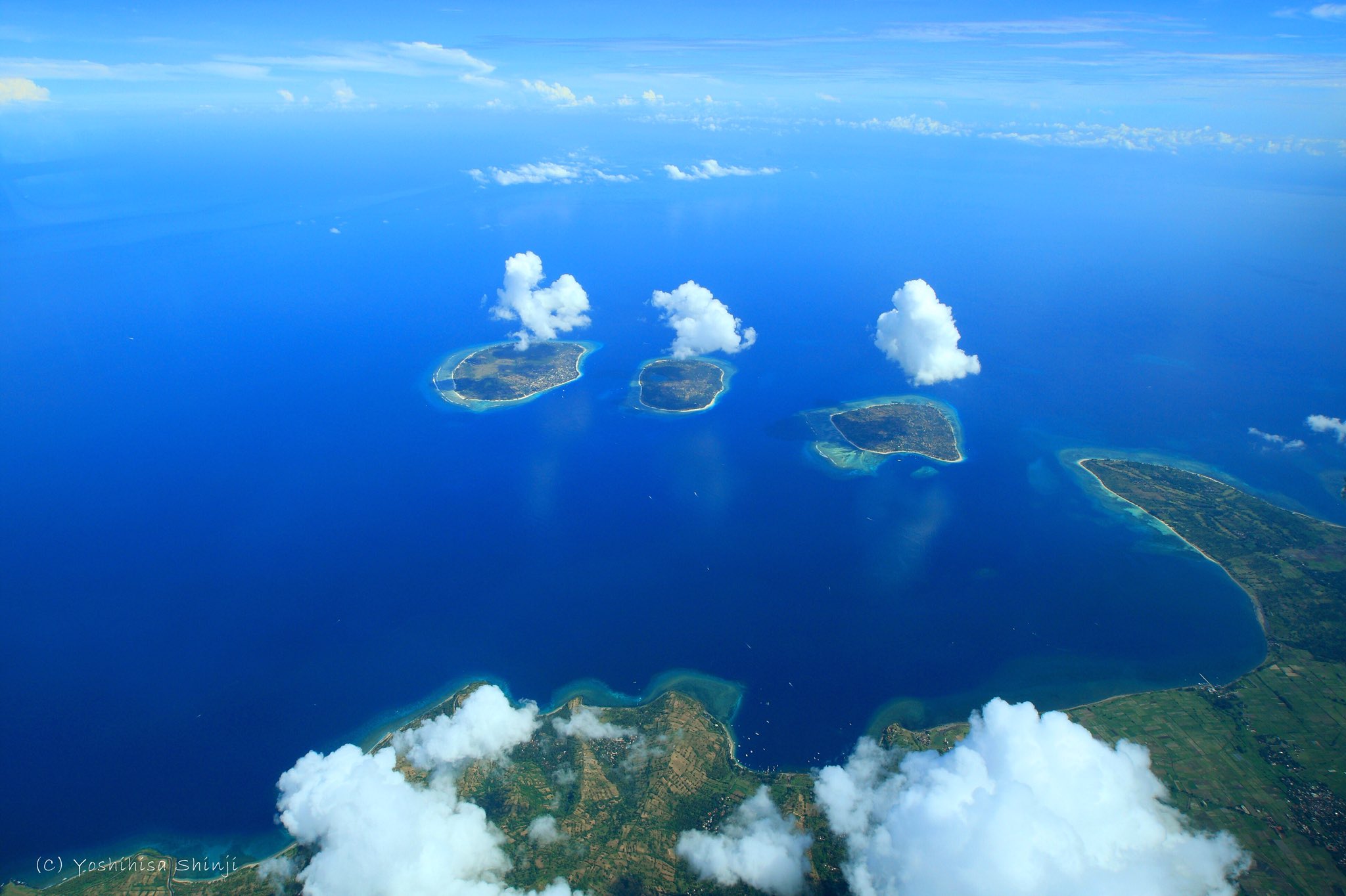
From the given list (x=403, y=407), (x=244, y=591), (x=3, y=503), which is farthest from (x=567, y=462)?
(x=3, y=503)

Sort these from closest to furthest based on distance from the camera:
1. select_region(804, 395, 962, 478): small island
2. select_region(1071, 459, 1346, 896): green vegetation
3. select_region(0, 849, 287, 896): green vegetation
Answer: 1. select_region(0, 849, 287, 896): green vegetation
2. select_region(1071, 459, 1346, 896): green vegetation
3. select_region(804, 395, 962, 478): small island

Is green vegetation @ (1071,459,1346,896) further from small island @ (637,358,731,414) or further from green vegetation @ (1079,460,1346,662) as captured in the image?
small island @ (637,358,731,414)

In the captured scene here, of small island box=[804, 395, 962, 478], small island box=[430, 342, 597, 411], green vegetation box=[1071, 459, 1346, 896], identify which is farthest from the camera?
small island box=[430, 342, 597, 411]

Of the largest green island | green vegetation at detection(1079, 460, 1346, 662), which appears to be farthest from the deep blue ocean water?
green vegetation at detection(1079, 460, 1346, 662)

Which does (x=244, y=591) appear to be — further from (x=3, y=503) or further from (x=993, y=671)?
(x=993, y=671)

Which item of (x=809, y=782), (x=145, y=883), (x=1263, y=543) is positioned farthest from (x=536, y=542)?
(x=1263, y=543)

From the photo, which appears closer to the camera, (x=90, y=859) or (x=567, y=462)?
(x=90, y=859)

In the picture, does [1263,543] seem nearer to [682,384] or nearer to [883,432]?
[883,432]
